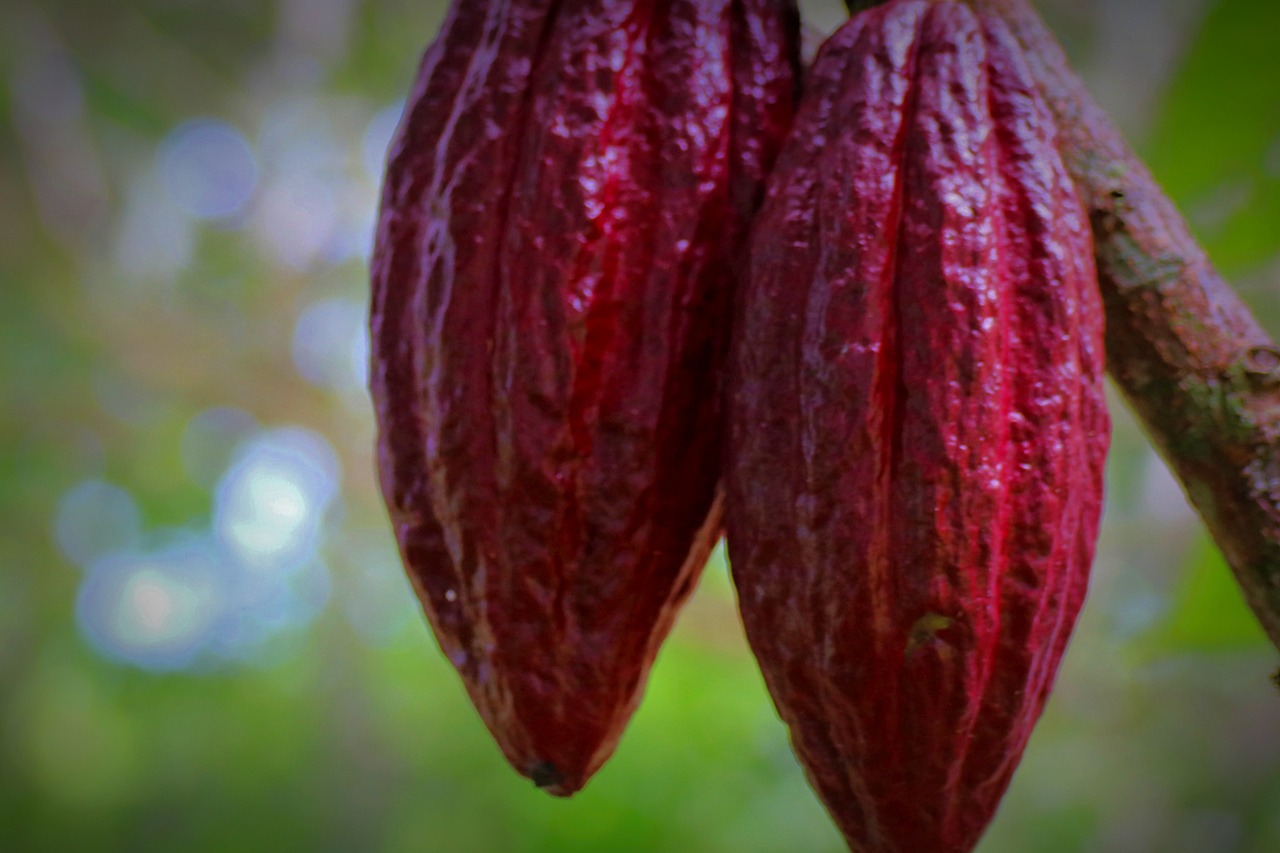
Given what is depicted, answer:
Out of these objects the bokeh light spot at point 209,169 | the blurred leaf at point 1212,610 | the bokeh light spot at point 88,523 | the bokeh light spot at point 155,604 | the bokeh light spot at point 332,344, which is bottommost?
the blurred leaf at point 1212,610

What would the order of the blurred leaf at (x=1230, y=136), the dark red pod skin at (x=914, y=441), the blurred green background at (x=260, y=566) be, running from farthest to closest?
the blurred green background at (x=260, y=566)
the blurred leaf at (x=1230, y=136)
the dark red pod skin at (x=914, y=441)

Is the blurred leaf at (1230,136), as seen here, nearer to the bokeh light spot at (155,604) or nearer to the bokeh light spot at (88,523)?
the bokeh light spot at (155,604)

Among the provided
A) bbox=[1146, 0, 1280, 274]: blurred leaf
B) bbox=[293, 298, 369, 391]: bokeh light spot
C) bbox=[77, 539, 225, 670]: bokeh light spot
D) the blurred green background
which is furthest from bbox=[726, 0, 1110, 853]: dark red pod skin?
bbox=[77, 539, 225, 670]: bokeh light spot

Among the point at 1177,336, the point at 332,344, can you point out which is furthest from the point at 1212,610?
the point at 332,344

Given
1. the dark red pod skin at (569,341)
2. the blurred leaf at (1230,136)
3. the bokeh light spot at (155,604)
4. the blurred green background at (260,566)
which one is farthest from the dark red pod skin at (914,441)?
the bokeh light spot at (155,604)

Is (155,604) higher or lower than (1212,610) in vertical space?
higher

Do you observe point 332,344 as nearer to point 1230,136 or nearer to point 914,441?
point 1230,136
